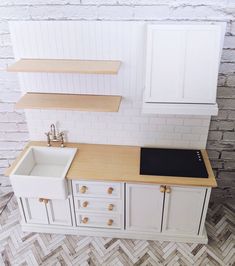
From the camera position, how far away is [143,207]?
242 centimetres

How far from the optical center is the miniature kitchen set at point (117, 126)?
210 centimetres

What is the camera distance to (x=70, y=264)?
92.7 inches

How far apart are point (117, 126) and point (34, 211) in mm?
1080

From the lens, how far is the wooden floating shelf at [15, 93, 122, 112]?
2.26 metres

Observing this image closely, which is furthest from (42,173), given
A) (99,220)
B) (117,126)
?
(117,126)

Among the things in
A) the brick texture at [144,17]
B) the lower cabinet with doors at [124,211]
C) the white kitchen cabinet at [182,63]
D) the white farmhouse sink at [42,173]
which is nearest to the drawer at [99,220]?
the lower cabinet with doors at [124,211]

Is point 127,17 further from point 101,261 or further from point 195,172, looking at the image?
point 101,261

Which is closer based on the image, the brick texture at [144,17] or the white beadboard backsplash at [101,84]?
the brick texture at [144,17]

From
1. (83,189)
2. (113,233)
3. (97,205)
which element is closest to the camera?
(83,189)

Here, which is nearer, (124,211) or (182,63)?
(182,63)

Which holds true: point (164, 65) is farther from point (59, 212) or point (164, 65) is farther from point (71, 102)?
point (59, 212)

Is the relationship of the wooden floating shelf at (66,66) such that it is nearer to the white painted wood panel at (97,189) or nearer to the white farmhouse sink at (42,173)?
the white farmhouse sink at (42,173)

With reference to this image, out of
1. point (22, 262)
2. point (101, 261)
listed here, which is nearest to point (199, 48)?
point (101, 261)

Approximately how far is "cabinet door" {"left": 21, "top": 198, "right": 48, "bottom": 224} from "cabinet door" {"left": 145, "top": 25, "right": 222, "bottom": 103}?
1.33 metres
